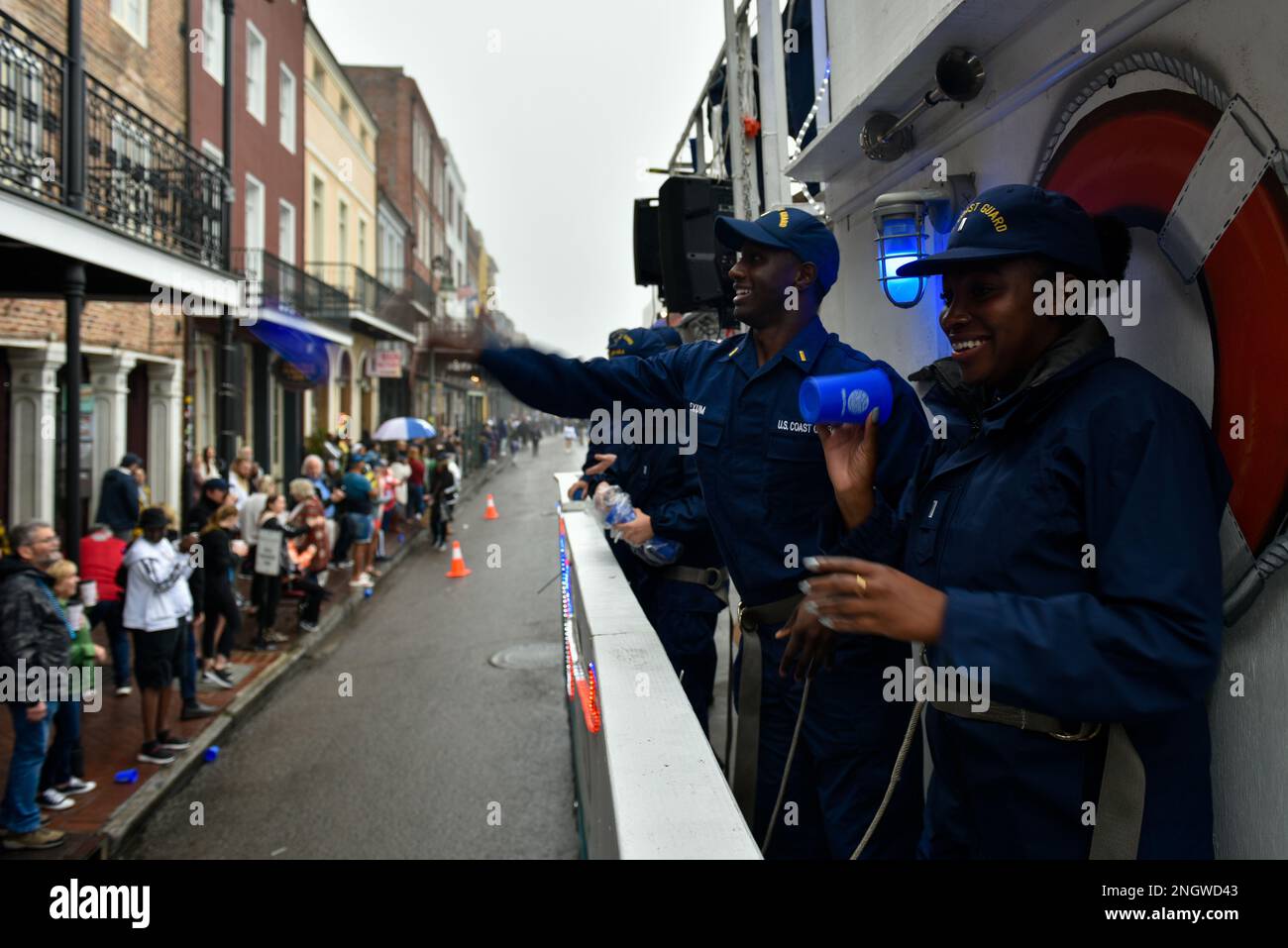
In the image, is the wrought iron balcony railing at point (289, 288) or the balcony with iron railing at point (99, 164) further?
the wrought iron balcony railing at point (289, 288)

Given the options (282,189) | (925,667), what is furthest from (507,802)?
(282,189)

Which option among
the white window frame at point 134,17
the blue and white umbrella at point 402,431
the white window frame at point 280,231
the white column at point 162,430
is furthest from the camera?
the white window frame at point 280,231

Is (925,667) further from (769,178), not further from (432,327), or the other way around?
(769,178)

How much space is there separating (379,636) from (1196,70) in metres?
9.83

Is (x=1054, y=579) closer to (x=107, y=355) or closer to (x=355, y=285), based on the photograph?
(x=107, y=355)

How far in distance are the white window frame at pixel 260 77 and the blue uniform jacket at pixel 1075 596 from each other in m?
19.6

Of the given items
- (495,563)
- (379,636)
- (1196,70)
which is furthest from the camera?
(495,563)

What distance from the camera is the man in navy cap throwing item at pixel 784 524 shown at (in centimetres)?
245

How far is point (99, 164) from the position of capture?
902 centimetres

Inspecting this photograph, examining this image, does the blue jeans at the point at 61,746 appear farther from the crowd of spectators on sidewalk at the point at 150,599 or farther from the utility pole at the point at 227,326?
the utility pole at the point at 227,326

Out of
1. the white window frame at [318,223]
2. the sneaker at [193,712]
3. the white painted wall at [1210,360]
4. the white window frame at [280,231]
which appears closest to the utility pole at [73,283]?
the sneaker at [193,712]

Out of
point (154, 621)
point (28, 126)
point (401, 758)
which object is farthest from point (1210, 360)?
point (28, 126)

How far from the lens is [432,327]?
2740 millimetres
